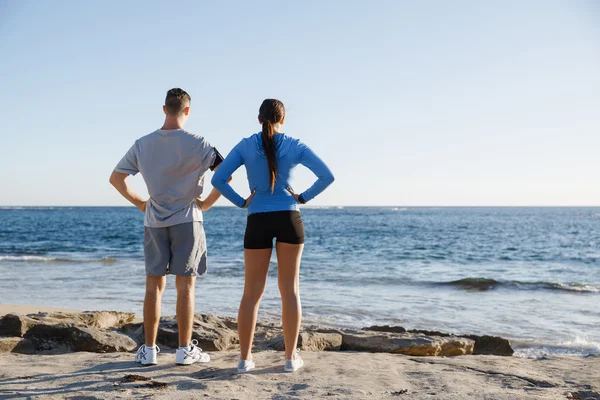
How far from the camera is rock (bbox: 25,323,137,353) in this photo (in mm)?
4766

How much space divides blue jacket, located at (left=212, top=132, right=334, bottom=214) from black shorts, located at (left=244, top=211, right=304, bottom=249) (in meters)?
0.04

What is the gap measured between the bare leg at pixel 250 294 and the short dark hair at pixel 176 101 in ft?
3.66

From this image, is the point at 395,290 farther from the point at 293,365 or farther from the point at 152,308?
the point at 152,308

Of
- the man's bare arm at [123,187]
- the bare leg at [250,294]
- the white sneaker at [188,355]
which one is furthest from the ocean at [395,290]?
the man's bare arm at [123,187]

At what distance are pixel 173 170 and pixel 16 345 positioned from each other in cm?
218

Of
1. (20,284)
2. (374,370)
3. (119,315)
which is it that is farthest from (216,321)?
(20,284)

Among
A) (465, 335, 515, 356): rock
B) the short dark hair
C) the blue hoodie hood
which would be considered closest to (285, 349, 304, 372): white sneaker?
the blue hoodie hood

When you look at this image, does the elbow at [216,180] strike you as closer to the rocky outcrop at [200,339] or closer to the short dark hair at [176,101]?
the short dark hair at [176,101]

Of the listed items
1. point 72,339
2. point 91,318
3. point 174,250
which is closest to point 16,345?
point 72,339

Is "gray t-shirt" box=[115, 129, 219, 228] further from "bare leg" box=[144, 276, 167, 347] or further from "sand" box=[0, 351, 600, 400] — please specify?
"sand" box=[0, 351, 600, 400]

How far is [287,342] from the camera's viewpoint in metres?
3.86

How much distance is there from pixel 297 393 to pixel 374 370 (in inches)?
32.8

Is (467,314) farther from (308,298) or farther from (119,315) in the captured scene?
(119,315)

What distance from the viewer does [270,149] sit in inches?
148
